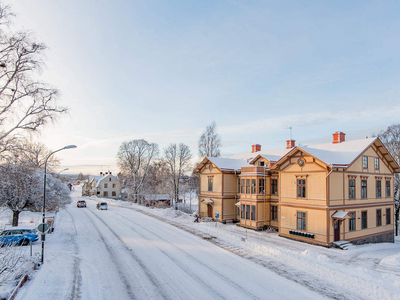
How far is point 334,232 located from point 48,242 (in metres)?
24.1

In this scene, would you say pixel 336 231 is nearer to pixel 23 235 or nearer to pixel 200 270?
pixel 200 270

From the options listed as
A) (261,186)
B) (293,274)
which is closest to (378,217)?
(261,186)

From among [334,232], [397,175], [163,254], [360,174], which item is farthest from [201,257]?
[397,175]

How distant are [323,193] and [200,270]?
13.4m

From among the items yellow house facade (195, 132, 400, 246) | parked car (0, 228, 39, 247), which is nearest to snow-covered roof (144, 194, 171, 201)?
yellow house facade (195, 132, 400, 246)

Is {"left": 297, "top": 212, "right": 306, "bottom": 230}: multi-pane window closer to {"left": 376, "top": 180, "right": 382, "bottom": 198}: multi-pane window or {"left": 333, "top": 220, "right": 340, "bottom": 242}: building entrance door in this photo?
{"left": 333, "top": 220, "right": 340, "bottom": 242}: building entrance door

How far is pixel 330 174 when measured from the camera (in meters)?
21.7

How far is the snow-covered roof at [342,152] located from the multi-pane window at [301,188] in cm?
302

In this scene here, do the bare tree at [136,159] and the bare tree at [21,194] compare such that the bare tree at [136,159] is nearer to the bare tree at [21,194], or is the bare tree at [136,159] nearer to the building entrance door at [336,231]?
the bare tree at [21,194]

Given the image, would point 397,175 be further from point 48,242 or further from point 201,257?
point 48,242

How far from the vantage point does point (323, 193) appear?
71.8 feet

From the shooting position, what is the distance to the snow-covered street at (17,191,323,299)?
11461 mm

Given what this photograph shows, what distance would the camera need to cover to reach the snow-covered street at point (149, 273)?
451 inches

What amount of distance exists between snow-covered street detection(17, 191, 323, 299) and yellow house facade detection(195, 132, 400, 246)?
9.19 metres
